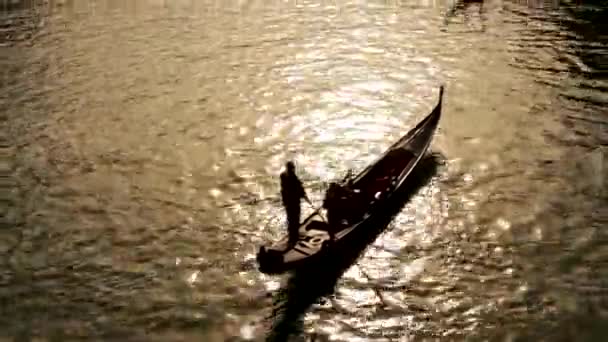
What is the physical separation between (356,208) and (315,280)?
188 cm

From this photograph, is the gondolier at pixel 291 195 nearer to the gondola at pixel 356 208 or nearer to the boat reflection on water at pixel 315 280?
the gondola at pixel 356 208

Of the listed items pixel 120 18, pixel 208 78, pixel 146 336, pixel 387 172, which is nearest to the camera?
pixel 146 336

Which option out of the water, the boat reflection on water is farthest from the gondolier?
the water

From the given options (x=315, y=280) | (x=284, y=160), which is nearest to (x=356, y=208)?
(x=315, y=280)

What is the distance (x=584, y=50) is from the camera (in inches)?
1000

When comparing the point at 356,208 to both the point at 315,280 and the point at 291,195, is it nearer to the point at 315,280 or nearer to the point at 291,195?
the point at 315,280

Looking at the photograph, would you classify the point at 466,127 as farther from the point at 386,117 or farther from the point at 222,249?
the point at 222,249

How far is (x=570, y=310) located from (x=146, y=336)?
8006 millimetres

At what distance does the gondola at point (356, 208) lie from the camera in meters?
13.0

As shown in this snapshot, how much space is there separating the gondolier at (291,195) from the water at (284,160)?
1.44 meters

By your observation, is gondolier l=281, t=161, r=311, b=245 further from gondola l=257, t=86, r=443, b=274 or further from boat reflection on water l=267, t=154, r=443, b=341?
boat reflection on water l=267, t=154, r=443, b=341

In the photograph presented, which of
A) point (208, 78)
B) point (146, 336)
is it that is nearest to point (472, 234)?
point (146, 336)

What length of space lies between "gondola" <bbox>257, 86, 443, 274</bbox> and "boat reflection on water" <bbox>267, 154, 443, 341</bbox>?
0.99 ft

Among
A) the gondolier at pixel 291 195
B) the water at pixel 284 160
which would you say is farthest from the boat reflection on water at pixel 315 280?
the gondolier at pixel 291 195
